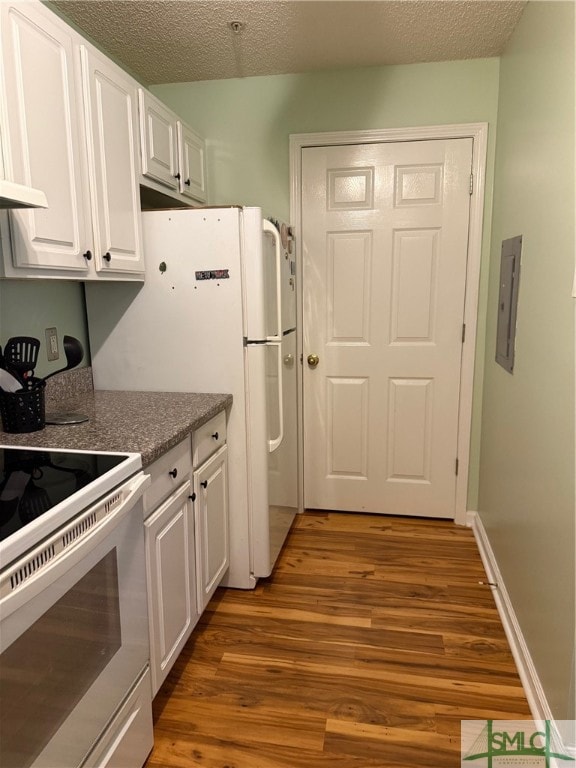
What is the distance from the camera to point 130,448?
1468 millimetres

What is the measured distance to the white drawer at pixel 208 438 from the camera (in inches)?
73.6

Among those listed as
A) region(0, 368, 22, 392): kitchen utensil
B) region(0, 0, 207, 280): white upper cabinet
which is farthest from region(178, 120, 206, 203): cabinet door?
region(0, 368, 22, 392): kitchen utensil

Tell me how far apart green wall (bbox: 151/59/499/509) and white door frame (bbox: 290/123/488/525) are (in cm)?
4

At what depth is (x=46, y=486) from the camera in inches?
46.6

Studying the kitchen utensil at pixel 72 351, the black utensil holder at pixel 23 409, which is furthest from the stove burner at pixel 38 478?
the kitchen utensil at pixel 72 351

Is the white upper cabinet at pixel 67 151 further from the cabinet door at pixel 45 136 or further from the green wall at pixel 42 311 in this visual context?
the green wall at pixel 42 311

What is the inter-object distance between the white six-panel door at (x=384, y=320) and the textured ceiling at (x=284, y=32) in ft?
1.41

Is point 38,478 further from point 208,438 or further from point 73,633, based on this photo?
point 208,438

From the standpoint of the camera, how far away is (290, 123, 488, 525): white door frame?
2697mm

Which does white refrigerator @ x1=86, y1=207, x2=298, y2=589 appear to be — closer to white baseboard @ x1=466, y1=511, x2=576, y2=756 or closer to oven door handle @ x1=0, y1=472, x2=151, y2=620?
oven door handle @ x1=0, y1=472, x2=151, y2=620

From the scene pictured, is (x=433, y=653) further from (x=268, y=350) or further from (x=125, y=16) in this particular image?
(x=125, y=16)

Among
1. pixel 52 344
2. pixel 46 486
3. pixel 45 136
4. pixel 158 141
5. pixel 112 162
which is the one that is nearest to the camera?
pixel 46 486

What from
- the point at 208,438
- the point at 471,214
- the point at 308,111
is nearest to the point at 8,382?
the point at 208,438

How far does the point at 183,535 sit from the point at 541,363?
4.47 ft
